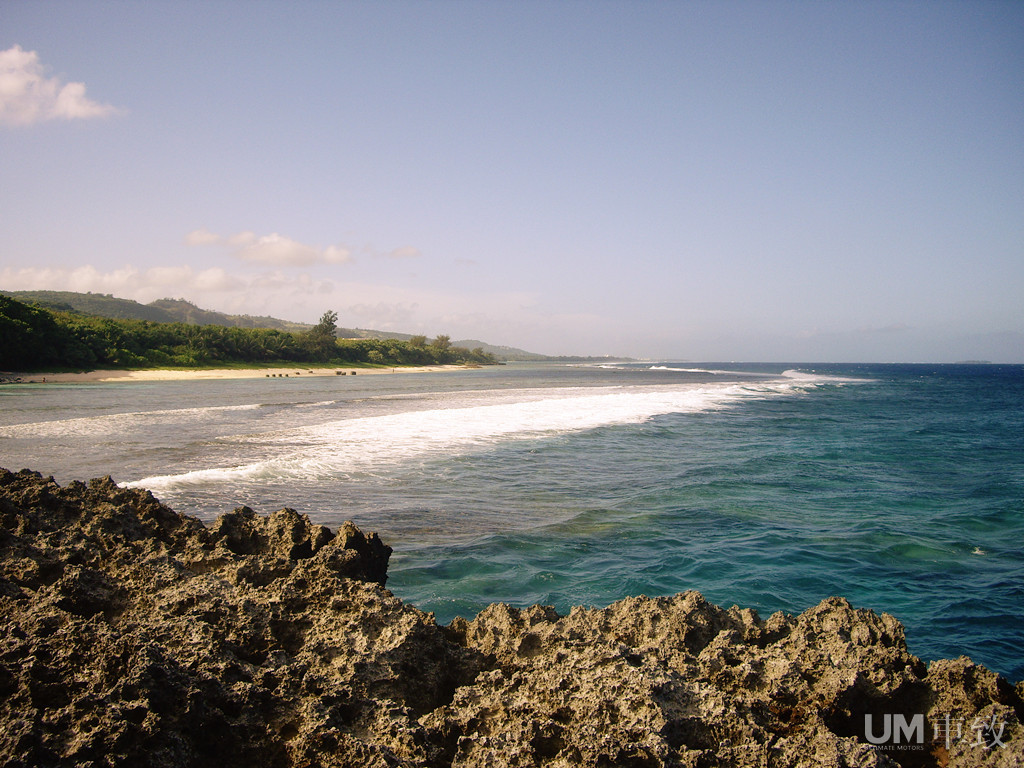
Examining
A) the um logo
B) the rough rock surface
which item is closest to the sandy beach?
the rough rock surface

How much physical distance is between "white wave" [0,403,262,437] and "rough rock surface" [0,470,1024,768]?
1598 cm

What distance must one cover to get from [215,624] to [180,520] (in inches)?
106

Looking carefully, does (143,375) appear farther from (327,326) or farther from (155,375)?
(327,326)

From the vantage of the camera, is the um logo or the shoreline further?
the shoreline

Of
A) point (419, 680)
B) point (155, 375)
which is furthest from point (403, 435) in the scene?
point (155, 375)

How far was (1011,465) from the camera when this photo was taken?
15891 mm

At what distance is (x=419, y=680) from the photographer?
3.46m

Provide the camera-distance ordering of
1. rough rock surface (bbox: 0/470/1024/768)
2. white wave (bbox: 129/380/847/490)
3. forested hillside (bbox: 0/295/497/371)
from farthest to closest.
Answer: forested hillside (bbox: 0/295/497/371) < white wave (bbox: 129/380/847/490) < rough rock surface (bbox: 0/470/1024/768)

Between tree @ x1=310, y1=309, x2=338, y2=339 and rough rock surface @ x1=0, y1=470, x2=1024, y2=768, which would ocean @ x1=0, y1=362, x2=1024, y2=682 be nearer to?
rough rock surface @ x1=0, y1=470, x2=1024, y2=768

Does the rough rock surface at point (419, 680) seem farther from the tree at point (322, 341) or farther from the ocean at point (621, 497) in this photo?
the tree at point (322, 341)

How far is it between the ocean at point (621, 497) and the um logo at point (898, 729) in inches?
93.6

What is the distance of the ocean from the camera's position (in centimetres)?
659

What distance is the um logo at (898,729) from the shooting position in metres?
3.34

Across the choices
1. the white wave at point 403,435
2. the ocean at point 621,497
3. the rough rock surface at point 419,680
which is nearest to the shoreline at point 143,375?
the ocean at point 621,497
